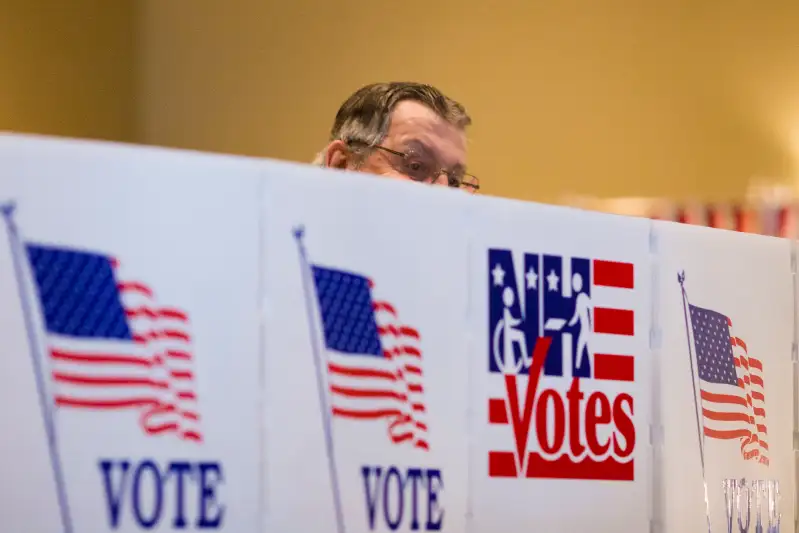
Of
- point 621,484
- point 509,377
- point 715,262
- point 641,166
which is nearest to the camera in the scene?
point 509,377

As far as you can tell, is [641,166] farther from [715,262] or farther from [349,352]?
[349,352]

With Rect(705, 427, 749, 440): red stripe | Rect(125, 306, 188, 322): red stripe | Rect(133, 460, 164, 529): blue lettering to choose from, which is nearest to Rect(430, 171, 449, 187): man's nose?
Rect(705, 427, 749, 440): red stripe

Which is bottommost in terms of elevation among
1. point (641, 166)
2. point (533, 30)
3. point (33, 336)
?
point (33, 336)

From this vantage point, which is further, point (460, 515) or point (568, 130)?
point (568, 130)

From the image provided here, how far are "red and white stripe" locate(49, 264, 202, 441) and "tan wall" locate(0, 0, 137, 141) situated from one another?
4.27 meters

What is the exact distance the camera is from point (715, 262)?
303 centimetres

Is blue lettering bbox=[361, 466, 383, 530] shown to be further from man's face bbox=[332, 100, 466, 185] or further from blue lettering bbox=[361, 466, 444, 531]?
man's face bbox=[332, 100, 466, 185]

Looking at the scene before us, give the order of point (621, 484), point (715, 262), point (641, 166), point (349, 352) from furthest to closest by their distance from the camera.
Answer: point (641, 166)
point (715, 262)
point (621, 484)
point (349, 352)

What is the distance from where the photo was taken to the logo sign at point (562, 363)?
8.38 ft

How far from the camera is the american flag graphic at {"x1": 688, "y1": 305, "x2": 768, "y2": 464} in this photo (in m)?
2.98

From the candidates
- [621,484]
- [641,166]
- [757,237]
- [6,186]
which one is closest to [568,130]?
[641,166]

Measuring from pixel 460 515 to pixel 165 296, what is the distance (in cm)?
75

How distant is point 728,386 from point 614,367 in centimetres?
44

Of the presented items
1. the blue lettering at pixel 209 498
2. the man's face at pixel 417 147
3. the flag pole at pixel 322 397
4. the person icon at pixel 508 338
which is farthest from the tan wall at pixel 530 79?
the blue lettering at pixel 209 498
